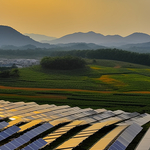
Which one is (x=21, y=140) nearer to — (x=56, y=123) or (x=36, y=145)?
(x=36, y=145)

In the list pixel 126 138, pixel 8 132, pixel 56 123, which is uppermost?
pixel 8 132

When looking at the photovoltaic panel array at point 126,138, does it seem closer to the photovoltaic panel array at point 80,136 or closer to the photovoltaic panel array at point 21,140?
the photovoltaic panel array at point 80,136

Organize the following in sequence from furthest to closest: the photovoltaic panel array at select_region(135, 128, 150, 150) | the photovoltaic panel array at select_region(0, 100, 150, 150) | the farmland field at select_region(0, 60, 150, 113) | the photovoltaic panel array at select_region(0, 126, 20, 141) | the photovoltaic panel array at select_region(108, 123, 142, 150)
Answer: the farmland field at select_region(0, 60, 150, 113) → the photovoltaic panel array at select_region(0, 126, 20, 141) → the photovoltaic panel array at select_region(0, 100, 150, 150) → the photovoltaic panel array at select_region(135, 128, 150, 150) → the photovoltaic panel array at select_region(108, 123, 142, 150)

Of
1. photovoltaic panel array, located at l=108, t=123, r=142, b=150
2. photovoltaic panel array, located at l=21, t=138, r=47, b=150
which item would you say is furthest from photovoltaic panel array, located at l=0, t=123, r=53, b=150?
photovoltaic panel array, located at l=108, t=123, r=142, b=150

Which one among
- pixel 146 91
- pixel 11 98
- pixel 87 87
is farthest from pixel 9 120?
pixel 146 91

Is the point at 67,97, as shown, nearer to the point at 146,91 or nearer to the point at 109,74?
the point at 146,91

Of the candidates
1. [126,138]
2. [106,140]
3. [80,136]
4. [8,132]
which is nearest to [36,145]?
[8,132]

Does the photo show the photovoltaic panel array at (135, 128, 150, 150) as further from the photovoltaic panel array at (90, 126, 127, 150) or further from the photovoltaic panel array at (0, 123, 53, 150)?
the photovoltaic panel array at (0, 123, 53, 150)

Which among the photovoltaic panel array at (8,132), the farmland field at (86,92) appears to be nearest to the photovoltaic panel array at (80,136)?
the photovoltaic panel array at (8,132)
